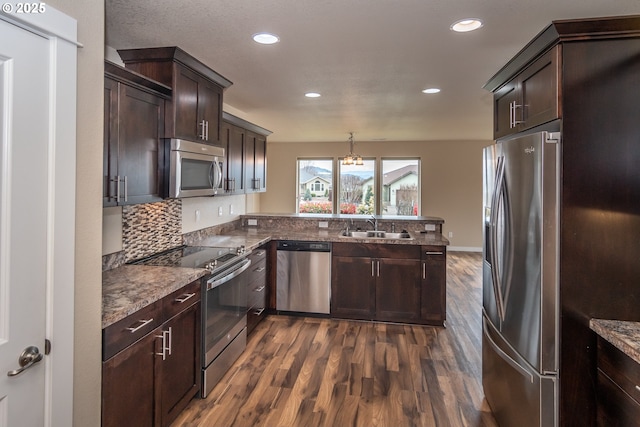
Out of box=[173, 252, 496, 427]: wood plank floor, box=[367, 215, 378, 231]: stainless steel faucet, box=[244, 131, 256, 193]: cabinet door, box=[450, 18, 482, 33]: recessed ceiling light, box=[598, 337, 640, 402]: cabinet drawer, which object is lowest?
box=[173, 252, 496, 427]: wood plank floor

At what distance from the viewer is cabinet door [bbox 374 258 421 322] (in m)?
4.12

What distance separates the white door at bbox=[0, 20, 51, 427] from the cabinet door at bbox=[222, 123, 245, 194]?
256 cm

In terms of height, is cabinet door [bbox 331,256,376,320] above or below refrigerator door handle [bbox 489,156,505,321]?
below

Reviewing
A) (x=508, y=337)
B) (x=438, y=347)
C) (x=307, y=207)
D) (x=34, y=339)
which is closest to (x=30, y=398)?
(x=34, y=339)

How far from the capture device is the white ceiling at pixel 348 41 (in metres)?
2.13

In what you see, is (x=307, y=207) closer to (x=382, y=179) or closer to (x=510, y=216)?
(x=382, y=179)

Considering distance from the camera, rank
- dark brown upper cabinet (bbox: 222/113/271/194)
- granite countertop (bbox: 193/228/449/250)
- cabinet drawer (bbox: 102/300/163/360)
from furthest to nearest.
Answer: dark brown upper cabinet (bbox: 222/113/271/194) → granite countertop (bbox: 193/228/449/250) → cabinet drawer (bbox: 102/300/163/360)

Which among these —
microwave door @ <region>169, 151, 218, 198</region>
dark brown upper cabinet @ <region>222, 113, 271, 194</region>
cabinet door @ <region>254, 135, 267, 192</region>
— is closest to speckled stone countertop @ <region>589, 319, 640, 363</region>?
microwave door @ <region>169, 151, 218, 198</region>

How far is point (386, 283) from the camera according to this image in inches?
164

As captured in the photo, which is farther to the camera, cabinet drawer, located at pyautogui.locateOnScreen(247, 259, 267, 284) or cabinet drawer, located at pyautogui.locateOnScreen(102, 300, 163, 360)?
cabinet drawer, located at pyautogui.locateOnScreen(247, 259, 267, 284)

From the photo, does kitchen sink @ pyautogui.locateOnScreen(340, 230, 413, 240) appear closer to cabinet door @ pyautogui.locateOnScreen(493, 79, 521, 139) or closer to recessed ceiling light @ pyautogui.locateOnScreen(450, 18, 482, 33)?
cabinet door @ pyautogui.locateOnScreen(493, 79, 521, 139)

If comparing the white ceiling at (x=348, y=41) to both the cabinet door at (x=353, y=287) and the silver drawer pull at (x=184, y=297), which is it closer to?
the silver drawer pull at (x=184, y=297)

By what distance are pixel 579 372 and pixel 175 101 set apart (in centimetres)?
285

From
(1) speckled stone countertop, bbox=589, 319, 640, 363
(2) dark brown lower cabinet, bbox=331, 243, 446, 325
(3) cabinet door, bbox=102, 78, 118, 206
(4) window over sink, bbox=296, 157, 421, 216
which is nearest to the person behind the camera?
(1) speckled stone countertop, bbox=589, 319, 640, 363
